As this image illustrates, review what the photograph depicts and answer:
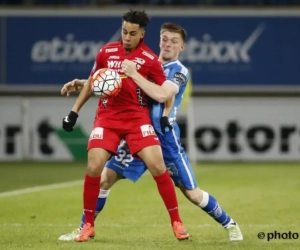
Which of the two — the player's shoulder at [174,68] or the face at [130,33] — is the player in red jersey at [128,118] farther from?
the player's shoulder at [174,68]

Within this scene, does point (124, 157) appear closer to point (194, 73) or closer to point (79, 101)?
point (79, 101)

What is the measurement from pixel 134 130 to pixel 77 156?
17.5m

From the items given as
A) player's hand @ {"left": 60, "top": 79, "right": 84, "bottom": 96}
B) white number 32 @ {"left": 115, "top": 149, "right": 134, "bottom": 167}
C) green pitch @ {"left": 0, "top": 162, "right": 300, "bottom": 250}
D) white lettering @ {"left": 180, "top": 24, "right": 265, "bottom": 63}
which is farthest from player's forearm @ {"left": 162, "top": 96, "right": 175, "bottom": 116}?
white lettering @ {"left": 180, "top": 24, "right": 265, "bottom": 63}

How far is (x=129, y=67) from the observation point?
26.5 ft

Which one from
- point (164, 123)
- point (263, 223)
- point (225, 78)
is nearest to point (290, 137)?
point (225, 78)

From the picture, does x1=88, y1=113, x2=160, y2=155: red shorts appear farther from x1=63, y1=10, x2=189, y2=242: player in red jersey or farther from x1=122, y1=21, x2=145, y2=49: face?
x1=122, y1=21, x2=145, y2=49: face

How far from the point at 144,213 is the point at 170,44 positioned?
138 inches

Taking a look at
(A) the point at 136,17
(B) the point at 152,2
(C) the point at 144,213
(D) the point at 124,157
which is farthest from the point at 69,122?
(B) the point at 152,2

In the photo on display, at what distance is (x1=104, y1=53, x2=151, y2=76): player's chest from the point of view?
27.1 feet

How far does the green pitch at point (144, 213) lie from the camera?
8359 millimetres

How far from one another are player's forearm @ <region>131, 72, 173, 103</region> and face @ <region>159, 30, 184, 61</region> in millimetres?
552

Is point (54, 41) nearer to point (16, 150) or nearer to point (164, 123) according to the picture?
point (16, 150)

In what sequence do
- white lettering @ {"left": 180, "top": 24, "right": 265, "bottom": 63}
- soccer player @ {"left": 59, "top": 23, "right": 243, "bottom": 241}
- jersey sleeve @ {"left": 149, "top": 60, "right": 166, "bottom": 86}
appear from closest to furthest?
jersey sleeve @ {"left": 149, "top": 60, "right": 166, "bottom": 86}
soccer player @ {"left": 59, "top": 23, "right": 243, "bottom": 241}
white lettering @ {"left": 180, "top": 24, "right": 265, "bottom": 63}

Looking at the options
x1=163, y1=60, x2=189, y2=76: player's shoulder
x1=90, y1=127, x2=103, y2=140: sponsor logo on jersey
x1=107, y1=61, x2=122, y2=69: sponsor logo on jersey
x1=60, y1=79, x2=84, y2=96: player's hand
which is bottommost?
x1=90, y1=127, x2=103, y2=140: sponsor logo on jersey
